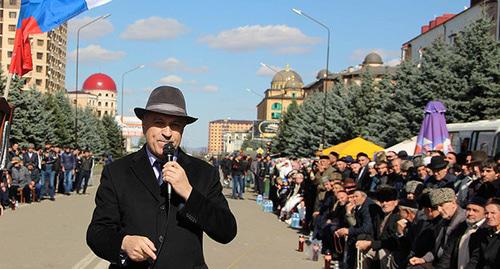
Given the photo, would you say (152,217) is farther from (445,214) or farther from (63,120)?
(63,120)

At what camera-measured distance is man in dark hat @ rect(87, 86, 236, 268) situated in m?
3.85

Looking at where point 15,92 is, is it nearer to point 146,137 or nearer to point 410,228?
point 410,228

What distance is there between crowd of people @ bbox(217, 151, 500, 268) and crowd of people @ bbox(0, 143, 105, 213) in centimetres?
1017

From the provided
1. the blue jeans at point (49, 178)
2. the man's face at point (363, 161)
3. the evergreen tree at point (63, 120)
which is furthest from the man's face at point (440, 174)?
the evergreen tree at point (63, 120)

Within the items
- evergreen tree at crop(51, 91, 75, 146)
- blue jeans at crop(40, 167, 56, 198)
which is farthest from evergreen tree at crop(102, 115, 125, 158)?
blue jeans at crop(40, 167, 56, 198)

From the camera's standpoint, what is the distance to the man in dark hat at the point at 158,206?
12.6ft

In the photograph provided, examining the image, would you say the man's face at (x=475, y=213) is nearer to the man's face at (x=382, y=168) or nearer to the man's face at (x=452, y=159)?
the man's face at (x=452, y=159)

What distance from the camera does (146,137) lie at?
4109mm

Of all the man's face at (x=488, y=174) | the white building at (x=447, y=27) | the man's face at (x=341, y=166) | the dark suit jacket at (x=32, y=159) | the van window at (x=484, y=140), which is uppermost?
the white building at (x=447, y=27)

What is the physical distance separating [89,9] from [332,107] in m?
45.9

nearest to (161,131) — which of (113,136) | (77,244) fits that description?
(77,244)

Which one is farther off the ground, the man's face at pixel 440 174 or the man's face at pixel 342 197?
the man's face at pixel 440 174

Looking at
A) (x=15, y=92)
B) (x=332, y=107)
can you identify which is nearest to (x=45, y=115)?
(x=15, y=92)

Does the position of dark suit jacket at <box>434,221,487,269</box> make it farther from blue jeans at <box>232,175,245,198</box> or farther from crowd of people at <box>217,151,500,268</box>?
blue jeans at <box>232,175,245,198</box>
